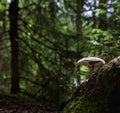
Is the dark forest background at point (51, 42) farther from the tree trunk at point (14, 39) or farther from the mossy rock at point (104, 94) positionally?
the mossy rock at point (104, 94)

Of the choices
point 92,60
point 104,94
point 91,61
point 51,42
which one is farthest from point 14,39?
point 104,94

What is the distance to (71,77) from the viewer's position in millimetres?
8391

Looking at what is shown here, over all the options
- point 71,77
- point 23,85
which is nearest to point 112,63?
point 71,77

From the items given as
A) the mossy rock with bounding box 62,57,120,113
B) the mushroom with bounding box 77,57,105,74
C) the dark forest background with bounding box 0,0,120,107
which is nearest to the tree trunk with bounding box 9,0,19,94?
the dark forest background with bounding box 0,0,120,107

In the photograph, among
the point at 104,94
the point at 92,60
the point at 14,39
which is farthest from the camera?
the point at 14,39

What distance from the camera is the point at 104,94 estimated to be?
3.61m

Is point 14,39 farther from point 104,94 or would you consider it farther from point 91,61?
point 104,94

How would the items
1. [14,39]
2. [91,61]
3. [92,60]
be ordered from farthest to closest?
[14,39]
[91,61]
[92,60]

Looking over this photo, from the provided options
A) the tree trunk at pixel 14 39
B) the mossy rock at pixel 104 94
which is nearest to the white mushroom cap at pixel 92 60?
the mossy rock at pixel 104 94

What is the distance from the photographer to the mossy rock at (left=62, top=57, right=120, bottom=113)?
3.53 m

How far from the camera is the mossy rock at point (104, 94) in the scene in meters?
3.53

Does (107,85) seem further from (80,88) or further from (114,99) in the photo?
(80,88)

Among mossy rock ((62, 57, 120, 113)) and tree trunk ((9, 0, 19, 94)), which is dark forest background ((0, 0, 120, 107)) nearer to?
tree trunk ((9, 0, 19, 94))

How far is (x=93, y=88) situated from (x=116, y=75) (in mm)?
370
